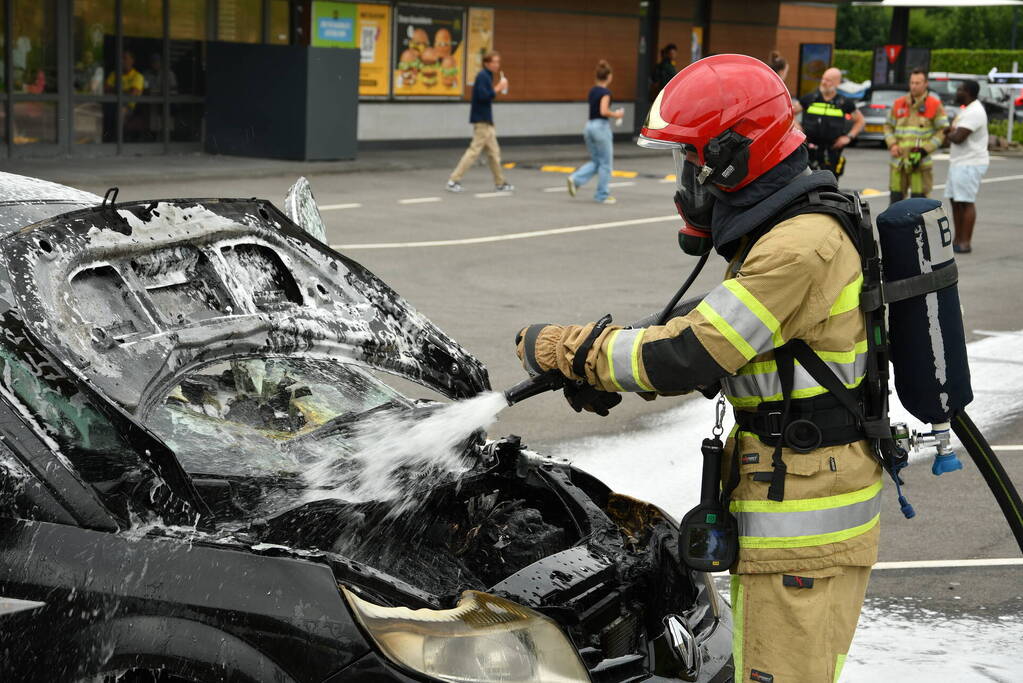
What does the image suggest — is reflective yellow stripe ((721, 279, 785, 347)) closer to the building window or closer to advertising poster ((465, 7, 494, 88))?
the building window

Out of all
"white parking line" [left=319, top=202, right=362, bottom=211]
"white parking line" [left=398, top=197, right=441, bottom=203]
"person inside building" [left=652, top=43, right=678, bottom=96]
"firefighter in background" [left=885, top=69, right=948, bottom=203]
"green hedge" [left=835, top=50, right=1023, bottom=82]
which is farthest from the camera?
"green hedge" [left=835, top=50, right=1023, bottom=82]

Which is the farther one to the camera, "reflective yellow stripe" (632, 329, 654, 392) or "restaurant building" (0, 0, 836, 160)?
"restaurant building" (0, 0, 836, 160)

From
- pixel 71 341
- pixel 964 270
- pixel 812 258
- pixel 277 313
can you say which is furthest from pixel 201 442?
pixel 964 270

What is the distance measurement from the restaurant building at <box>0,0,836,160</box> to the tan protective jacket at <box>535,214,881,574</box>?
57.4 ft

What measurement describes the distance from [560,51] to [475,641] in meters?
24.9

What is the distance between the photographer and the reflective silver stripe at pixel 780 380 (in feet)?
9.82

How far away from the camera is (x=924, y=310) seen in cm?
307

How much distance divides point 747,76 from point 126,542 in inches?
66.1

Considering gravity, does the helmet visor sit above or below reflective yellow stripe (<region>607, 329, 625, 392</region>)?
above

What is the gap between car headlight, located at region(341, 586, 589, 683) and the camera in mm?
2609

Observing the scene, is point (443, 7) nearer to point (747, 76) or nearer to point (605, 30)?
point (605, 30)

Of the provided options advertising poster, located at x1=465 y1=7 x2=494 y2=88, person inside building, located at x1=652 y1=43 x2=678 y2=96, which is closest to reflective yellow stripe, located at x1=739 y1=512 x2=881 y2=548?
advertising poster, located at x1=465 y1=7 x2=494 y2=88

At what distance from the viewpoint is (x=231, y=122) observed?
21.0 meters

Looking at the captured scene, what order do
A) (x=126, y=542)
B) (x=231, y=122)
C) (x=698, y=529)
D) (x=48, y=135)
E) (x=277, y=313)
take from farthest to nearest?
(x=231, y=122), (x=48, y=135), (x=277, y=313), (x=698, y=529), (x=126, y=542)
